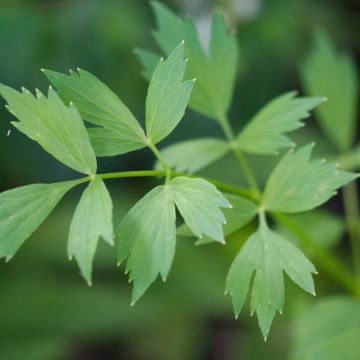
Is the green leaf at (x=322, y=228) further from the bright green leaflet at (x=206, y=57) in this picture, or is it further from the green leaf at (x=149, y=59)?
the green leaf at (x=149, y=59)

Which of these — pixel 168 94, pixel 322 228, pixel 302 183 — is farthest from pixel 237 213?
pixel 322 228

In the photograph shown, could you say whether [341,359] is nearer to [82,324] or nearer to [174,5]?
[82,324]

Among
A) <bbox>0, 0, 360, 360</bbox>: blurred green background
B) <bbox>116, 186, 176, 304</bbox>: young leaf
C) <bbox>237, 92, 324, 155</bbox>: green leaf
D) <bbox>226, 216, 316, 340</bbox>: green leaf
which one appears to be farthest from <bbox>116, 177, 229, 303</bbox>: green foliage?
<bbox>0, 0, 360, 360</bbox>: blurred green background

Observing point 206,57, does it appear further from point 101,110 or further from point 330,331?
point 330,331

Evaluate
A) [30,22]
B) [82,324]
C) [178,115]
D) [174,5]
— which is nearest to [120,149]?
[178,115]

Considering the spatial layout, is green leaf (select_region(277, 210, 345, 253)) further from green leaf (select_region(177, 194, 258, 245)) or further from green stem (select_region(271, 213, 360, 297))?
green leaf (select_region(177, 194, 258, 245))

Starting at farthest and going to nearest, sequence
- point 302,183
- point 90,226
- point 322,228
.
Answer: point 322,228
point 302,183
point 90,226
